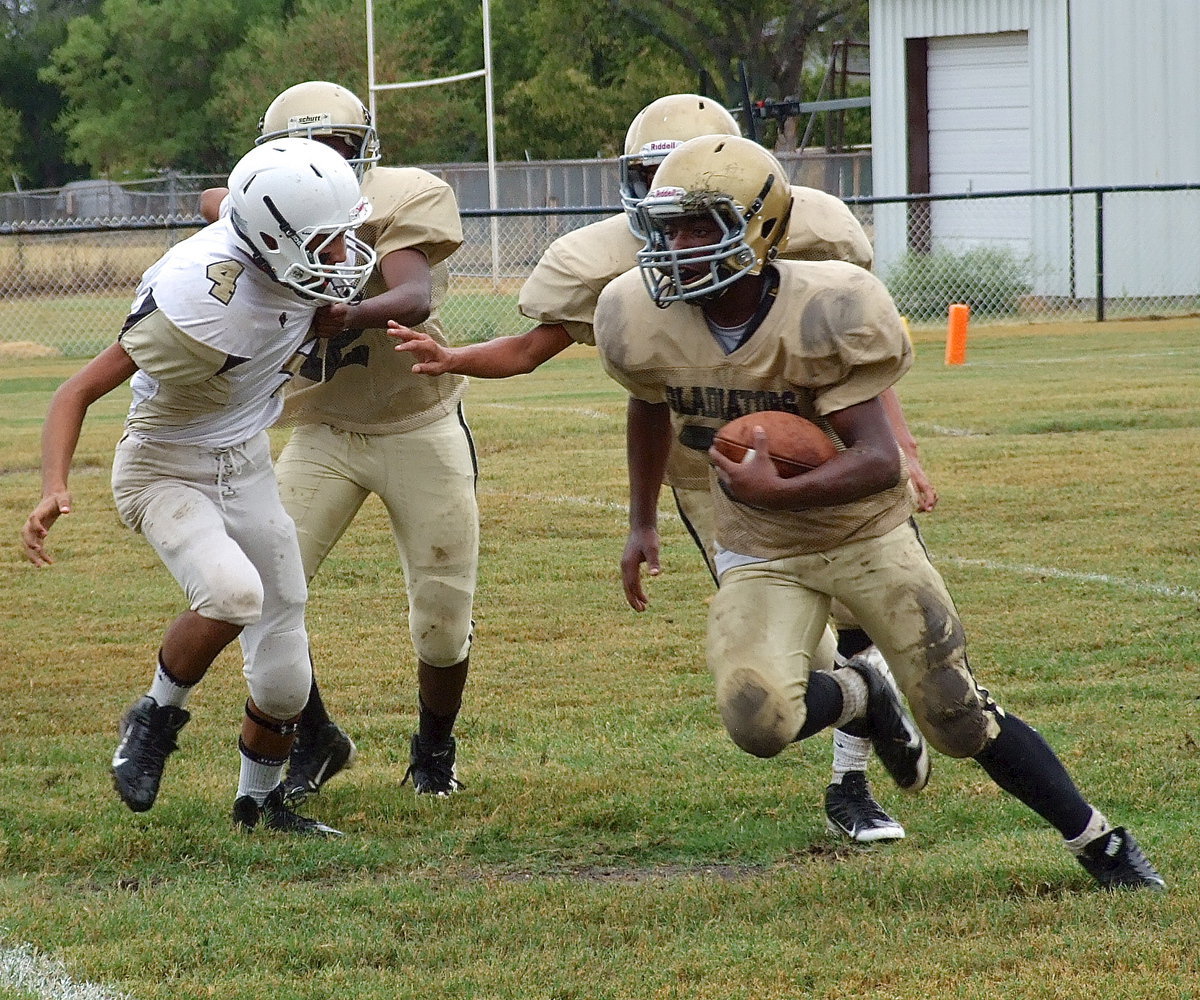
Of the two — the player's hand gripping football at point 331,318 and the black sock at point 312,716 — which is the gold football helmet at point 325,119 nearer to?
the player's hand gripping football at point 331,318

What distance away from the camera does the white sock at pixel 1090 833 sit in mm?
3723

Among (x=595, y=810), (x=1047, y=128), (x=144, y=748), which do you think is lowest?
(x=595, y=810)

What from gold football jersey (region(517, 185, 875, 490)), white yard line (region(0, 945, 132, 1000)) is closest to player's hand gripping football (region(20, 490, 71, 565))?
white yard line (region(0, 945, 132, 1000))

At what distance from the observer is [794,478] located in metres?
3.58

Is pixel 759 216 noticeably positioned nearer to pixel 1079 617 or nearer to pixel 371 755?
pixel 371 755

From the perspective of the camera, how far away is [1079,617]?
6.39 meters

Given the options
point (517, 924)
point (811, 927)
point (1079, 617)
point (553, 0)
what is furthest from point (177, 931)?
point (553, 0)

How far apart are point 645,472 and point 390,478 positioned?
1.00 metres

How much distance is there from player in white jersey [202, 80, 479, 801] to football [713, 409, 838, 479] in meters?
1.49

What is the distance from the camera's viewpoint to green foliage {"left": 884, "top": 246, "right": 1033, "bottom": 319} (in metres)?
18.9

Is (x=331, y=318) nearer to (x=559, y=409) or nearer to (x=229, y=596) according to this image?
(x=229, y=596)

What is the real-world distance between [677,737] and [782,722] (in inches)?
60.8

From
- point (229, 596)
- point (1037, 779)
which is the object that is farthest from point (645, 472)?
point (1037, 779)

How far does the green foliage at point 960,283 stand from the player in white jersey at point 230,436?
15.1 metres
